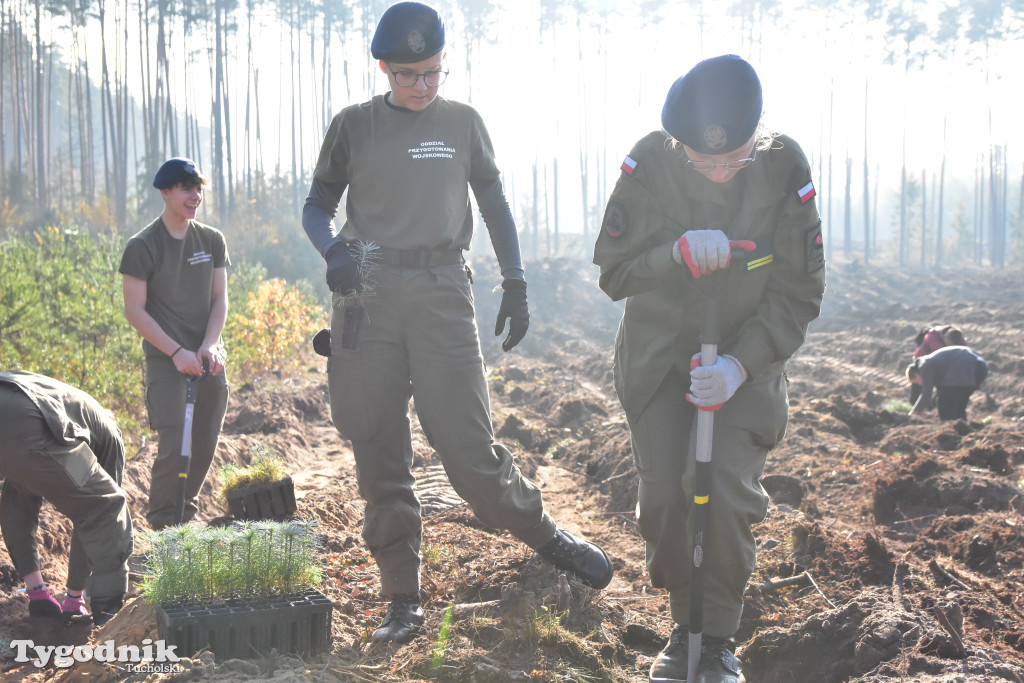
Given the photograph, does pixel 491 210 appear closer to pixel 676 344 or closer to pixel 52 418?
pixel 676 344

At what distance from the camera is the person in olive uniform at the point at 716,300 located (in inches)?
108

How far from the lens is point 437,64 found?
3402 millimetres

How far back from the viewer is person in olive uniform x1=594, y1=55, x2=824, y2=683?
2748 mm

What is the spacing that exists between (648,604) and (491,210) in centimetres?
207

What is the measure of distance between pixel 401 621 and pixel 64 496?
4.95ft

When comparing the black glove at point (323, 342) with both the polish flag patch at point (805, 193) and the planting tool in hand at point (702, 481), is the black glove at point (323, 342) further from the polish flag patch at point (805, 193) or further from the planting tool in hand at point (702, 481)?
the polish flag patch at point (805, 193)

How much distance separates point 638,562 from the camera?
5133 millimetres

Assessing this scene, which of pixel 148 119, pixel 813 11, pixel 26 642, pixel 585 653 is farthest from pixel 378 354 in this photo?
pixel 813 11

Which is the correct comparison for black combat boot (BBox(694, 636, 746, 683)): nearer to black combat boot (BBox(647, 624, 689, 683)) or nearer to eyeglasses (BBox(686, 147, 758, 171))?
black combat boot (BBox(647, 624, 689, 683))

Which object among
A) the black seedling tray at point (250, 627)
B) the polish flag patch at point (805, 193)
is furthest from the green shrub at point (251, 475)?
the polish flag patch at point (805, 193)

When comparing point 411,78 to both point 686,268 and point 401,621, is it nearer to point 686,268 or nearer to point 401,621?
point 686,268

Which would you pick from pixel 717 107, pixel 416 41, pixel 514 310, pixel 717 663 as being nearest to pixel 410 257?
pixel 514 310

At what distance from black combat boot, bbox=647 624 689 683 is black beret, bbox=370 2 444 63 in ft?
7.69

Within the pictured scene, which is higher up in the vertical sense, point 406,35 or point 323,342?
point 406,35
